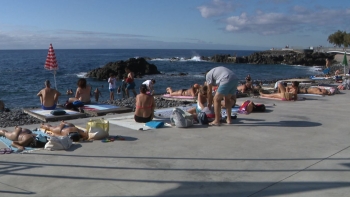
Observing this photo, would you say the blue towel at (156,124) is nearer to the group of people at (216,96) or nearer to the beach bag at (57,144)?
the group of people at (216,96)

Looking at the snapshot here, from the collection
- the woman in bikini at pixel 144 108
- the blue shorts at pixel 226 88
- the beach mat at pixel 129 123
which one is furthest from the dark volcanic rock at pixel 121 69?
the blue shorts at pixel 226 88

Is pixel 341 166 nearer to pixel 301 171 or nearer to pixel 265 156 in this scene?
pixel 301 171

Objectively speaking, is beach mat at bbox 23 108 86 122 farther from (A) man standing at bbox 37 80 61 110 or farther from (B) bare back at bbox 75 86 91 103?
(B) bare back at bbox 75 86 91 103

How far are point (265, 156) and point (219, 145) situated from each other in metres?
0.93

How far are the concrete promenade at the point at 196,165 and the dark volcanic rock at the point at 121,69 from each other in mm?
35270

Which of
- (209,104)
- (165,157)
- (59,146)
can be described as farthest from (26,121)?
(165,157)

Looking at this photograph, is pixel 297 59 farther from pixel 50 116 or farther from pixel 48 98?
pixel 50 116

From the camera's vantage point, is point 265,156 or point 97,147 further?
point 97,147

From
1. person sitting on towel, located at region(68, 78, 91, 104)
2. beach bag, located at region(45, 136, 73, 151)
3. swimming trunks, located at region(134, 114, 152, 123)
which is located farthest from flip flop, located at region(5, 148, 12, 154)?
person sitting on towel, located at region(68, 78, 91, 104)

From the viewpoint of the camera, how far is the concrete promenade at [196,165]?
14.6ft

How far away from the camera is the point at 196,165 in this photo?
17.6ft

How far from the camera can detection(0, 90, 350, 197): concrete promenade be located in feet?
14.6

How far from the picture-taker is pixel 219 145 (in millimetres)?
6516

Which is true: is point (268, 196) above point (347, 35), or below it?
below
